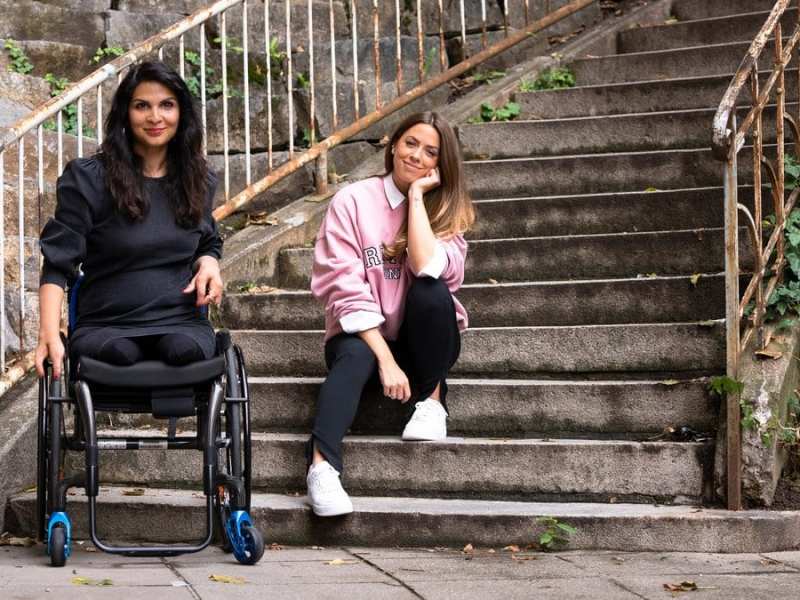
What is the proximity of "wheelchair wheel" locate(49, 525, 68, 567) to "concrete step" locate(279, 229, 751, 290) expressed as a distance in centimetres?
255

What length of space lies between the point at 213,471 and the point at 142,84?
4.26ft

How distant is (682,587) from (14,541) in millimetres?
2356

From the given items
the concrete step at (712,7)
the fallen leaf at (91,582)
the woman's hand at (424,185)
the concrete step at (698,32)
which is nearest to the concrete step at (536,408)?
the woman's hand at (424,185)

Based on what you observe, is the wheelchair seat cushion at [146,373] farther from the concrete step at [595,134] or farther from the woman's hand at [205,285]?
the concrete step at [595,134]

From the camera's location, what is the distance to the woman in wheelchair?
3.75 metres

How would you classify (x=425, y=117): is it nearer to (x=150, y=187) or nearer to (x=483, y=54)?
(x=150, y=187)

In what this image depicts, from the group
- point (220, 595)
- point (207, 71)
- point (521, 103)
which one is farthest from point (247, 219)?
point (220, 595)

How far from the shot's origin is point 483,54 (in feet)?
24.3

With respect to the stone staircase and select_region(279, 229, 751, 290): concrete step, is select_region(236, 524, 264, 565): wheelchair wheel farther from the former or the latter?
select_region(279, 229, 751, 290): concrete step

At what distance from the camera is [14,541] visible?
170 inches

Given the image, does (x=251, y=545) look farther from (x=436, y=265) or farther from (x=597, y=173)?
(x=597, y=173)

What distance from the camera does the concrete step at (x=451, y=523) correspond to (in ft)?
13.2

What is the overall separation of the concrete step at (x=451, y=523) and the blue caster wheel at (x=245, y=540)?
423 mm

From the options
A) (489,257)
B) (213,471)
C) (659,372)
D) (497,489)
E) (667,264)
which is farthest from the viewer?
(489,257)
